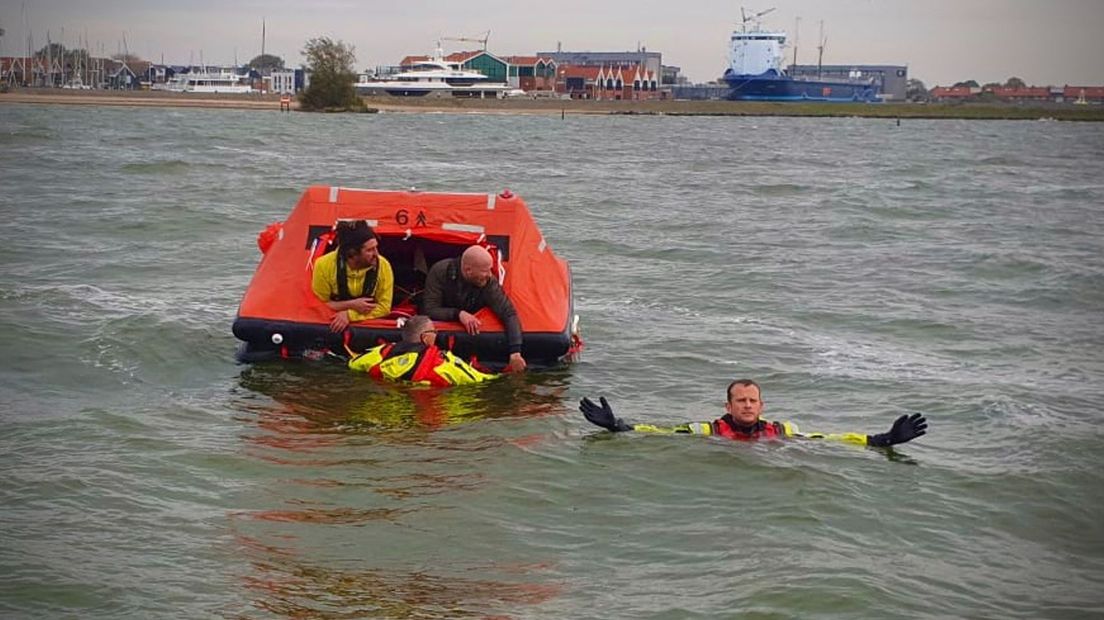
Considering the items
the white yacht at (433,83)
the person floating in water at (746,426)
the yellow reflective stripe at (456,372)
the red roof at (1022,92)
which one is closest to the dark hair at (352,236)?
the yellow reflective stripe at (456,372)

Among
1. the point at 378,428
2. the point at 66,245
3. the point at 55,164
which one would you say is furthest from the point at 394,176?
the point at 378,428

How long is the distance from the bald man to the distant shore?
81.1 m

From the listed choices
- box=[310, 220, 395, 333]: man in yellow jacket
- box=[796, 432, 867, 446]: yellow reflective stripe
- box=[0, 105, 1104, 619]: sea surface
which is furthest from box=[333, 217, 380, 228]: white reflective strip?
box=[796, 432, 867, 446]: yellow reflective stripe

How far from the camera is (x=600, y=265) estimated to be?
19.3m

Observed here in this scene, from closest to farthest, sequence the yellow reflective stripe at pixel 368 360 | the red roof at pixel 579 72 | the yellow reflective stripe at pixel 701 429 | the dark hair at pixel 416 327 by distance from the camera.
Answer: the yellow reflective stripe at pixel 701 429
the dark hair at pixel 416 327
the yellow reflective stripe at pixel 368 360
the red roof at pixel 579 72

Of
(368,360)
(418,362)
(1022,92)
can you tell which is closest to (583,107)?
(1022,92)

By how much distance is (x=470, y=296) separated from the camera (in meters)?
11.3

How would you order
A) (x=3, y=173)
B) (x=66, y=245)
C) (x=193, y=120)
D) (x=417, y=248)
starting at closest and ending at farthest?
(x=417, y=248) → (x=66, y=245) → (x=3, y=173) → (x=193, y=120)

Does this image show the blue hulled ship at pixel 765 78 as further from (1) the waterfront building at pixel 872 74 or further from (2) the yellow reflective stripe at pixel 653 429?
(2) the yellow reflective stripe at pixel 653 429

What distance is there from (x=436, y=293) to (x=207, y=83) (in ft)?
409

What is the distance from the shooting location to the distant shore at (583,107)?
311 feet

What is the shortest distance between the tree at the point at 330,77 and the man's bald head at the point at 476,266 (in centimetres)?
7597

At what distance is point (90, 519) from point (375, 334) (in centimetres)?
385

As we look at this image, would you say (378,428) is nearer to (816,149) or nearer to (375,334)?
(375,334)
